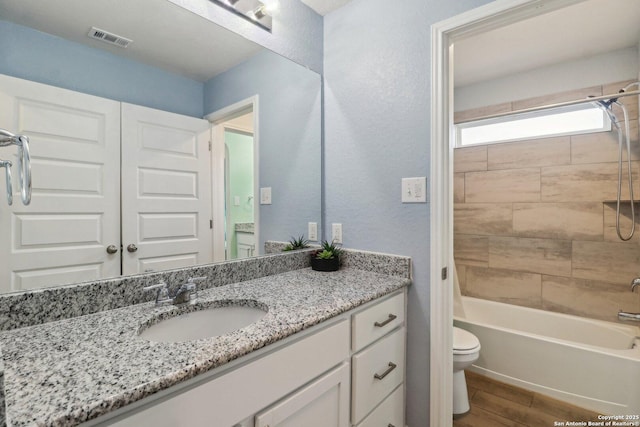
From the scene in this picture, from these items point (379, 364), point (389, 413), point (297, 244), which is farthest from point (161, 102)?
point (389, 413)

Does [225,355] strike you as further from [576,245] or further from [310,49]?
[576,245]

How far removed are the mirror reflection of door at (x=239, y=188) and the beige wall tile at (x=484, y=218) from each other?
2.11 m

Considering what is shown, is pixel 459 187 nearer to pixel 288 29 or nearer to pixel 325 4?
pixel 325 4

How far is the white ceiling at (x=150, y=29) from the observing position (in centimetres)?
93

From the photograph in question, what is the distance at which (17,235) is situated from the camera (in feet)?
2.86

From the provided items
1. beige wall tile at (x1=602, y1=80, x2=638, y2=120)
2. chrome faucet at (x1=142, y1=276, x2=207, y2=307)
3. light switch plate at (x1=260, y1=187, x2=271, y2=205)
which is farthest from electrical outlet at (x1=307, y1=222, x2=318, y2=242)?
beige wall tile at (x1=602, y1=80, x2=638, y2=120)

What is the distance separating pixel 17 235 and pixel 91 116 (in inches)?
16.5

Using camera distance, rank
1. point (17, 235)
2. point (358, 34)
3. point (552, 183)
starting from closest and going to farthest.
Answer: point (17, 235), point (358, 34), point (552, 183)

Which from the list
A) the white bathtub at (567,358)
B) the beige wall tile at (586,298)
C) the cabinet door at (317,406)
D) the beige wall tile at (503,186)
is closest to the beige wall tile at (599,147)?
the beige wall tile at (503,186)

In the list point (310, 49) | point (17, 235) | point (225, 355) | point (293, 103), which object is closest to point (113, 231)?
point (17, 235)

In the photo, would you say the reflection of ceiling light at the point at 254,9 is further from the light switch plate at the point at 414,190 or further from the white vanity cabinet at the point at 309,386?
the white vanity cabinet at the point at 309,386

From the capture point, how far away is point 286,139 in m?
1.71

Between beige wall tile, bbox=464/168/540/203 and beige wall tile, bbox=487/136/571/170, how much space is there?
2.4 inches

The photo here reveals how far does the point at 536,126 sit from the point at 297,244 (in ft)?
7.39
